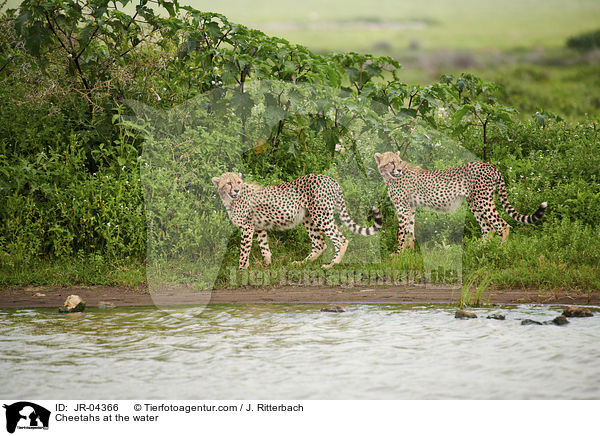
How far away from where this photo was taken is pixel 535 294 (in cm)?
771

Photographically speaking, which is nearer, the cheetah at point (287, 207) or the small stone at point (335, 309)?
the small stone at point (335, 309)

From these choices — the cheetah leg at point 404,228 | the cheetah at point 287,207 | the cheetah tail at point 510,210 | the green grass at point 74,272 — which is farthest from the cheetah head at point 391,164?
the green grass at point 74,272

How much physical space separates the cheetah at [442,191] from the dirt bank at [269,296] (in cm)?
93

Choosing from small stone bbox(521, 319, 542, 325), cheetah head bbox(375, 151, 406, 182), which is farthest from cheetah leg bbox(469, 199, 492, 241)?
small stone bbox(521, 319, 542, 325)

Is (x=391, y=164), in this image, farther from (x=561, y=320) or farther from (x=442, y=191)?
(x=561, y=320)

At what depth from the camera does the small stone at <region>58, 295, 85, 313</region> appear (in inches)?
291

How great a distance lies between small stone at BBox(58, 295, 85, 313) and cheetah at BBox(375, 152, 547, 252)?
3.89m

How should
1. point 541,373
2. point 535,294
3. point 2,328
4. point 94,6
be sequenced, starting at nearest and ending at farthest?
1. point 541,373
2. point 2,328
3. point 535,294
4. point 94,6

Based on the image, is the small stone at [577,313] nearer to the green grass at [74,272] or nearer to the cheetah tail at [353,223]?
the cheetah tail at [353,223]

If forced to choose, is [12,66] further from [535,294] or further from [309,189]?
[535,294]

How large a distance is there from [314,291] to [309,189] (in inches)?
49.5

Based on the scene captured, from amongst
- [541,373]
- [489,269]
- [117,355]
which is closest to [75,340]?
[117,355]
